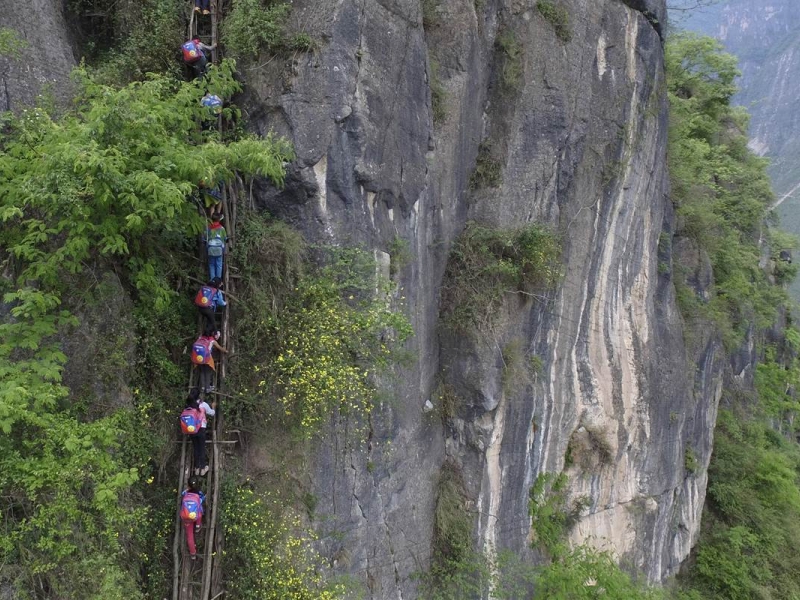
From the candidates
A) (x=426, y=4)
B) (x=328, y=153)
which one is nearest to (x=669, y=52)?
(x=426, y=4)

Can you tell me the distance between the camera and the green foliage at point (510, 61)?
8.78m

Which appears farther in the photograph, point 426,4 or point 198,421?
point 426,4

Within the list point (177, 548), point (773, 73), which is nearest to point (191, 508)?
point (177, 548)

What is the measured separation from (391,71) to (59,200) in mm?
4434

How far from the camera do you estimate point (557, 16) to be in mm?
9156

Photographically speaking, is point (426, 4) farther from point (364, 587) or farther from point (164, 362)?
point (364, 587)

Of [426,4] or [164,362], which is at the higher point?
[426,4]

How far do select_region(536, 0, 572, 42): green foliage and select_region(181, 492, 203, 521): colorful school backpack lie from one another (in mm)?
9252

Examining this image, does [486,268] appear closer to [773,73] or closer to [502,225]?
[502,225]

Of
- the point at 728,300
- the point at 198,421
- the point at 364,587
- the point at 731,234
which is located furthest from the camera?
the point at 731,234

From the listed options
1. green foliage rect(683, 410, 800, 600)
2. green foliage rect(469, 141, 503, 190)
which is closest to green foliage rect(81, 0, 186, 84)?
green foliage rect(469, 141, 503, 190)

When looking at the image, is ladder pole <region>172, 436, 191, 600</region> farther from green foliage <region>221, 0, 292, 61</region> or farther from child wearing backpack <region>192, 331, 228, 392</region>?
green foliage <region>221, 0, 292, 61</region>

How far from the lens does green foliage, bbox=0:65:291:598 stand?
15.3 ft

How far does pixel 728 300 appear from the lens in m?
16.0
